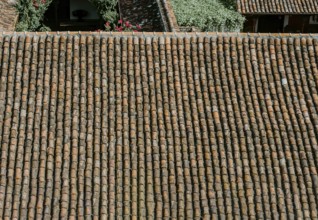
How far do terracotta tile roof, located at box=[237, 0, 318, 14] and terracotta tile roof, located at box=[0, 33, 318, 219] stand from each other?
1537cm

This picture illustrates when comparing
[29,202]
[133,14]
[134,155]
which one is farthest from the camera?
[133,14]

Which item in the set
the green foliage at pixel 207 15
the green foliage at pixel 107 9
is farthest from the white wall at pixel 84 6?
the green foliage at pixel 207 15

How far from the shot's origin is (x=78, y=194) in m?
12.0

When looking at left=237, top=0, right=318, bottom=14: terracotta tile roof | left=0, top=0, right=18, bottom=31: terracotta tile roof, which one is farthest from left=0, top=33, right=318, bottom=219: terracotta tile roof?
left=237, top=0, right=318, bottom=14: terracotta tile roof

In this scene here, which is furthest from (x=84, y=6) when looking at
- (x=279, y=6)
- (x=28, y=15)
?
(x=279, y=6)

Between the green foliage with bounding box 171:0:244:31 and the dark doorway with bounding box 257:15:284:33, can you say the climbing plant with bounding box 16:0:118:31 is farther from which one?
the dark doorway with bounding box 257:15:284:33

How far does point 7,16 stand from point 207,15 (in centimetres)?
918

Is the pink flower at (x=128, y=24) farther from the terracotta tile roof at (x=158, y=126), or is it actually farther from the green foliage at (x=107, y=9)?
the terracotta tile roof at (x=158, y=126)

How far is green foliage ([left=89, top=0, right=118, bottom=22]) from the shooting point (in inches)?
1002

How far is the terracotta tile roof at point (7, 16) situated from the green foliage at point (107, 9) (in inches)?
154

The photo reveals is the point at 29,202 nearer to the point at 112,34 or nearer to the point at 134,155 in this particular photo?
the point at 134,155

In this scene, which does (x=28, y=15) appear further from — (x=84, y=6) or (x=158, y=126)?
(x=158, y=126)

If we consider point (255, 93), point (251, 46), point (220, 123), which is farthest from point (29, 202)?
point (251, 46)

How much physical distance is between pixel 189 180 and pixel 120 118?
2281 millimetres
